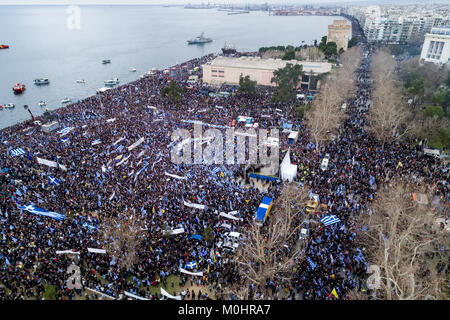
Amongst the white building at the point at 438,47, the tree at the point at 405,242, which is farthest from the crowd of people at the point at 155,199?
the white building at the point at 438,47

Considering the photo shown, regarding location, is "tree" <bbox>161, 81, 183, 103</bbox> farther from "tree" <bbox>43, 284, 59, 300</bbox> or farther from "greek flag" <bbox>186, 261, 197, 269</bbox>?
"tree" <bbox>43, 284, 59, 300</bbox>

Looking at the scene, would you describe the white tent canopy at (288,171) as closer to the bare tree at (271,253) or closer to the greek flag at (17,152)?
the bare tree at (271,253)

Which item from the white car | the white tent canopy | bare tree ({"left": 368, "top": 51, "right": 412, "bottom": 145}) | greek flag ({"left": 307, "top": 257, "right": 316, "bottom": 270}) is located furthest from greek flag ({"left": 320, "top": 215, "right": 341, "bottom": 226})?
bare tree ({"left": 368, "top": 51, "right": 412, "bottom": 145})

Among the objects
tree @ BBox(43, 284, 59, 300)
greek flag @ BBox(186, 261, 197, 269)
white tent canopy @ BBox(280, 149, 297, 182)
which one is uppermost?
white tent canopy @ BBox(280, 149, 297, 182)

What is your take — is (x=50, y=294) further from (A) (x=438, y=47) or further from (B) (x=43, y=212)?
(A) (x=438, y=47)

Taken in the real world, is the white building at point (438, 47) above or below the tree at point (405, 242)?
above
